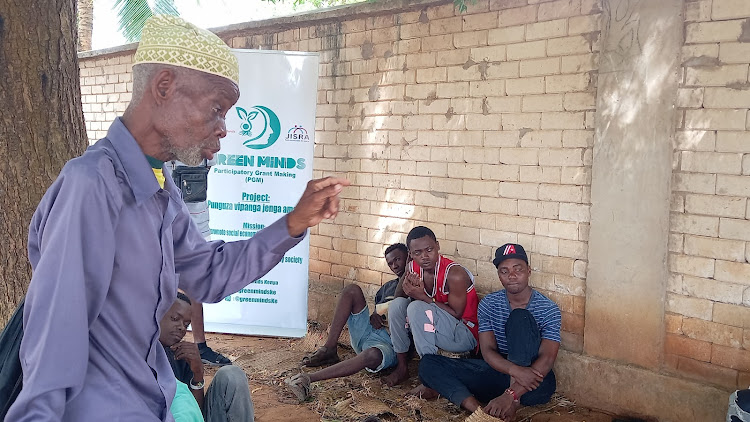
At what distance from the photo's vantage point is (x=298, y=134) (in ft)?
18.5

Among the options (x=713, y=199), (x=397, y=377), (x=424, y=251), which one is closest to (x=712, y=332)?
(x=713, y=199)

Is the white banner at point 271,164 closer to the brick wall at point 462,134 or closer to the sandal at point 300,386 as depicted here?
the brick wall at point 462,134

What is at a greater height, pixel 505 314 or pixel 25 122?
→ pixel 25 122

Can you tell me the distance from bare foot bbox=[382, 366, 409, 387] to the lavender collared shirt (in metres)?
3.36

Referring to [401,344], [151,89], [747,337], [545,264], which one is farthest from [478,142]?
[151,89]

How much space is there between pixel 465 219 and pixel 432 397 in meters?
1.40

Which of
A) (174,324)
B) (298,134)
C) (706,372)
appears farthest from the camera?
(298,134)

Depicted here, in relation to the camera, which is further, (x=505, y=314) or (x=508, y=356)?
(x=505, y=314)

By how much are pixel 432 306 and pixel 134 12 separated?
1100 cm

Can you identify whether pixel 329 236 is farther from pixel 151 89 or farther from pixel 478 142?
pixel 151 89

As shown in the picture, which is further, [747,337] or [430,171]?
[430,171]

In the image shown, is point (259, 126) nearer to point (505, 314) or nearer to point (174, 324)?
point (505, 314)

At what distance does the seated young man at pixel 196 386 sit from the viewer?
2.19 meters

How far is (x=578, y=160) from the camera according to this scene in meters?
4.49
